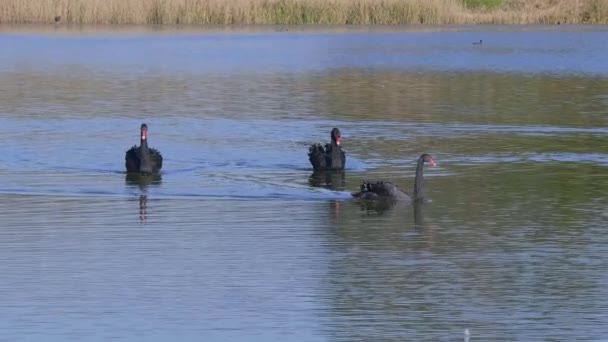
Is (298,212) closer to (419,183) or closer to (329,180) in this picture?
(419,183)

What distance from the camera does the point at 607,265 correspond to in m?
11.4

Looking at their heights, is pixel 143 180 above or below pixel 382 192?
below

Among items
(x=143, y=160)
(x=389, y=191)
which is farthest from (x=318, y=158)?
(x=389, y=191)

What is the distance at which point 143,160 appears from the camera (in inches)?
655

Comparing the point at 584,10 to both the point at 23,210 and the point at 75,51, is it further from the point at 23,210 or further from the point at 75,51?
the point at 23,210

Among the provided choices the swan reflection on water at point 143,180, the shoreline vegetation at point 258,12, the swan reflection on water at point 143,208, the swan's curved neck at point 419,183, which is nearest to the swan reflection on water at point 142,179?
the swan reflection on water at point 143,180

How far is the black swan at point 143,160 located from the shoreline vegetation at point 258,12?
27782 mm

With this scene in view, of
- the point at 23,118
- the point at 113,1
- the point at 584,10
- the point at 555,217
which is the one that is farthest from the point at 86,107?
the point at 584,10

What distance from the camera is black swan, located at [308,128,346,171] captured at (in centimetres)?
1683

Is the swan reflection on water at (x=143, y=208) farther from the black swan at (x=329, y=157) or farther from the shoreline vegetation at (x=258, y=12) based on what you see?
the shoreline vegetation at (x=258, y=12)

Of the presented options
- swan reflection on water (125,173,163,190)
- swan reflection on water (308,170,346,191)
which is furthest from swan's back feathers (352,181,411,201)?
swan reflection on water (125,173,163,190)

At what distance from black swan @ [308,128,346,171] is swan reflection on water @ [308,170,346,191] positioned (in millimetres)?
68

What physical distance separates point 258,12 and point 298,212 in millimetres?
32934

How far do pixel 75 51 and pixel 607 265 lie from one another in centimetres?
2891
